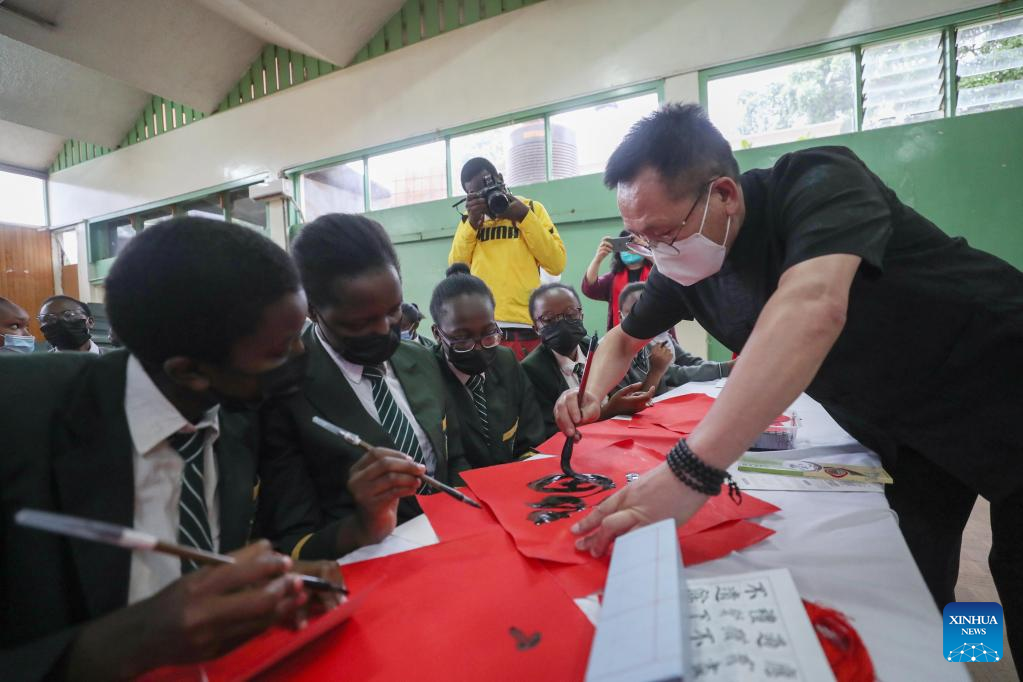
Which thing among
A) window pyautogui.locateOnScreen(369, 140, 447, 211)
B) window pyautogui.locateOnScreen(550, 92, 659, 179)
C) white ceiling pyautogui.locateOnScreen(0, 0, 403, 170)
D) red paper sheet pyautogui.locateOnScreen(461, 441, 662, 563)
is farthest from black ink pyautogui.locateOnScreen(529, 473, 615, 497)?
white ceiling pyautogui.locateOnScreen(0, 0, 403, 170)

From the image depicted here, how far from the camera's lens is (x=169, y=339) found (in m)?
0.61

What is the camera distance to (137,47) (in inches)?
206

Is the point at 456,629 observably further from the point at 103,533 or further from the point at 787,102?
the point at 787,102

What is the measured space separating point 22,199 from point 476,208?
377 inches

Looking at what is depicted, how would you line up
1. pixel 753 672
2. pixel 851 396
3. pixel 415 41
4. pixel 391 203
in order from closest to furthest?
pixel 753 672
pixel 851 396
pixel 415 41
pixel 391 203

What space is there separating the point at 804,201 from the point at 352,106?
17.9 ft

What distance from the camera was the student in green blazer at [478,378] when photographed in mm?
1334

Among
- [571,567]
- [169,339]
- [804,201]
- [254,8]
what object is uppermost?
[254,8]

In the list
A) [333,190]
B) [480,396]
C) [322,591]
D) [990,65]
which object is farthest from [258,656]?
[333,190]

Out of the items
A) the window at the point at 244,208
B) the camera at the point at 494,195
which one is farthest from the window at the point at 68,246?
the camera at the point at 494,195

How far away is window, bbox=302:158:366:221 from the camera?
18.0 feet

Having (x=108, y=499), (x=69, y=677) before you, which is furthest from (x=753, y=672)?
(x=108, y=499)

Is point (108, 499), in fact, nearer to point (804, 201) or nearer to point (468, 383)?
point (468, 383)

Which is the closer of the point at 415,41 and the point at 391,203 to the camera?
the point at 415,41
